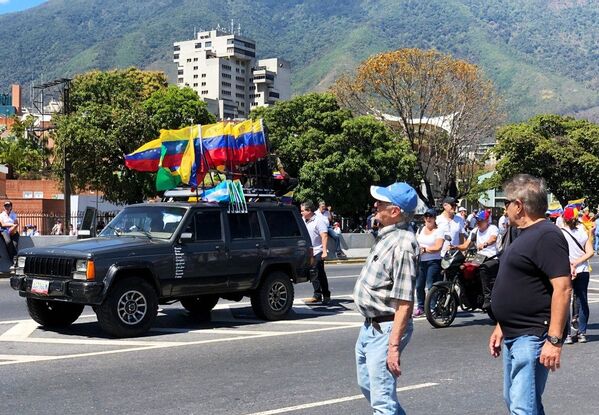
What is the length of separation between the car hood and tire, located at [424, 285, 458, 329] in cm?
398

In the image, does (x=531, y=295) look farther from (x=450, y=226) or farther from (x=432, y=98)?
(x=432, y=98)

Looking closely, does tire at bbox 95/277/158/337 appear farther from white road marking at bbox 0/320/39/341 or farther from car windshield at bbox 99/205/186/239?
white road marking at bbox 0/320/39/341

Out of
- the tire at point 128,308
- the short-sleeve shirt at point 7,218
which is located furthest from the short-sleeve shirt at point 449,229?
the short-sleeve shirt at point 7,218

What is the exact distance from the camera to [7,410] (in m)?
6.60

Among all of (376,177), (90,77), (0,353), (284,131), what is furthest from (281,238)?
(90,77)

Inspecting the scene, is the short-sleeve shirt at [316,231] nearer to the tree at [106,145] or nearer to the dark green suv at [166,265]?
the dark green suv at [166,265]

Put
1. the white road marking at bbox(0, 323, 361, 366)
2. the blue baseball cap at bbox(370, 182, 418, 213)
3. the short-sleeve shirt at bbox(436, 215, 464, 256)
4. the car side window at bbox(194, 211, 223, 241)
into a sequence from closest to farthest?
the blue baseball cap at bbox(370, 182, 418, 213) < the white road marking at bbox(0, 323, 361, 366) < the car side window at bbox(194, 211, 223, 241) < the short-sleeve shirt at bbox(436, 215, 464, 256)

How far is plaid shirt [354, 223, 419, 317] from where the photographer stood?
491cm

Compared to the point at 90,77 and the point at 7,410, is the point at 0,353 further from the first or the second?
the point at 90,77

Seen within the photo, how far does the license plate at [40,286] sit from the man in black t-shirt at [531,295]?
6964mm

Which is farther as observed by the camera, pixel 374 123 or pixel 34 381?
pixel 374 123

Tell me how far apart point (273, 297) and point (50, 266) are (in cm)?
350

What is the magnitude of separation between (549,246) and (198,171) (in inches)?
318

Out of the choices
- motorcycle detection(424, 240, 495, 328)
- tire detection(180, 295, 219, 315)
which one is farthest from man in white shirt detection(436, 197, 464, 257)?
tire detection(180, 295, 219, 315)
